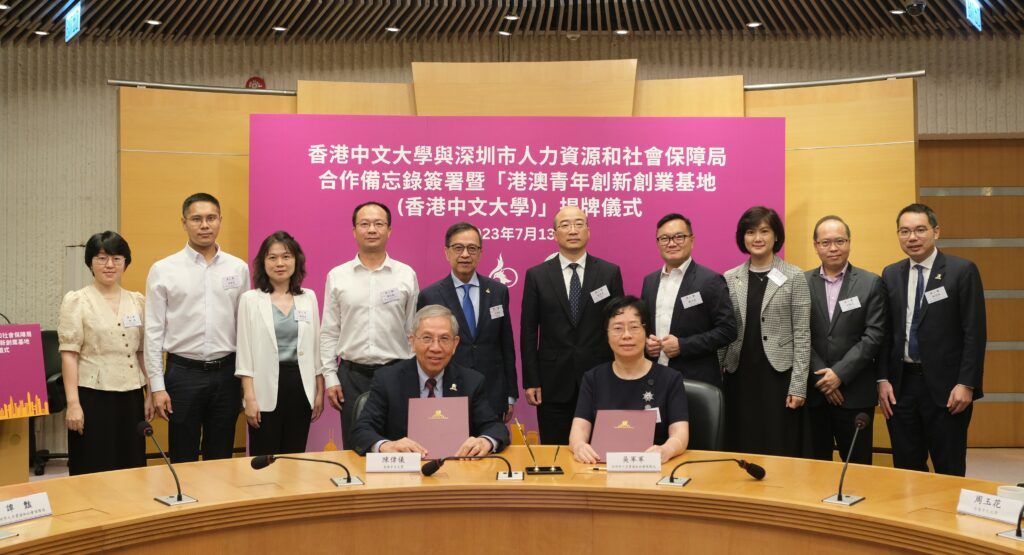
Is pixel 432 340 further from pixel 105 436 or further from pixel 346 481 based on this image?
pixel 105 436

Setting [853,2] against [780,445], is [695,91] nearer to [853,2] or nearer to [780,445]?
[853,2]

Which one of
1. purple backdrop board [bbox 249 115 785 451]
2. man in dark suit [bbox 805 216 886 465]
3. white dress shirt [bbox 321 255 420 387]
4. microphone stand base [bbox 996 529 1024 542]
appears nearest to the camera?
microphone stand base [bbox 996 529 1024 542]

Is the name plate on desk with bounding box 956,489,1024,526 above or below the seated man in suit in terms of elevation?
below

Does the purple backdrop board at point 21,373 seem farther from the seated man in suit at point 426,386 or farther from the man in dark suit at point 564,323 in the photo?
the man in dark suit at point 564,323

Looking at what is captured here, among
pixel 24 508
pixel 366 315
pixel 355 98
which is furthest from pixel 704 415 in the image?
pixel 355 98

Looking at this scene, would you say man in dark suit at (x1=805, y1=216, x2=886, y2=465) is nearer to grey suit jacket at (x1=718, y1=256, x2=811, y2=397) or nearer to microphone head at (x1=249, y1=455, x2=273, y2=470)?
grey suit jacket at (x1=718, y1=256, x2=811, y2=397)

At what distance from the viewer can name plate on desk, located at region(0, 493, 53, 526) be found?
2034 mm

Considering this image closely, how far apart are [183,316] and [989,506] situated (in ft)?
10.5

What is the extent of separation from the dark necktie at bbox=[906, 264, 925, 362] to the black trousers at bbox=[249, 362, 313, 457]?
8.90 ft

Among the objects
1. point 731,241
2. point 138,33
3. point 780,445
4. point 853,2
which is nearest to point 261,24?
point 138,33

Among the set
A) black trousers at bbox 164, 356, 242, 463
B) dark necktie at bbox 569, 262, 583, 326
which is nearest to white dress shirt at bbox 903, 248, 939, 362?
dark necktie at bbox 569, 262, 583, 326

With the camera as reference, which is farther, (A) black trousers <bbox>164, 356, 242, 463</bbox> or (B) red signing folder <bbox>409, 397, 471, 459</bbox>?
(A) black trousers <bbox>164, 356, 242, 463</bbox>

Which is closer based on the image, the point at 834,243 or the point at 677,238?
the point at 834,243

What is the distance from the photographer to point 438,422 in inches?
107
